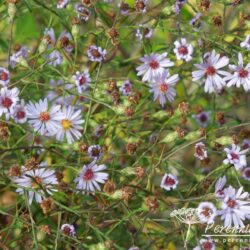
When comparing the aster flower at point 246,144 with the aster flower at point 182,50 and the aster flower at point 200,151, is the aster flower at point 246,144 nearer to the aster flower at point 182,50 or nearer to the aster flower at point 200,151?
the aster flower at point 200,151

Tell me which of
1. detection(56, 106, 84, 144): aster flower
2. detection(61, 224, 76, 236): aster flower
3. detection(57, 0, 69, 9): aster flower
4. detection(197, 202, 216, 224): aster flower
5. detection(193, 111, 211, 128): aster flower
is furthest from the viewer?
detection(193, 111, 211, 128): aster flower

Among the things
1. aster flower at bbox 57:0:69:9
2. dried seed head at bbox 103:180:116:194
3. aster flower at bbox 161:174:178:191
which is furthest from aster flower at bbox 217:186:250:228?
aster flower at bbox 57:0:69:9

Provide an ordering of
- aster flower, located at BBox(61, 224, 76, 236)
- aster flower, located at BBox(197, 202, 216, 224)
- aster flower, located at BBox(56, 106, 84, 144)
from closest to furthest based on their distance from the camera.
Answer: aster flower, located at BBox(197, 202, 216, 224) → aster flower, located at BBox(61, 224, 76, 236) → aster flower, located at BBox(56, 106, 84, 144)

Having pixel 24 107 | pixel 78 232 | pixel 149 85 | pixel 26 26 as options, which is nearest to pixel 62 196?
pixel 78 232

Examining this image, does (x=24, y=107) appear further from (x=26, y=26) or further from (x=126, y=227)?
(x=26, y=26)

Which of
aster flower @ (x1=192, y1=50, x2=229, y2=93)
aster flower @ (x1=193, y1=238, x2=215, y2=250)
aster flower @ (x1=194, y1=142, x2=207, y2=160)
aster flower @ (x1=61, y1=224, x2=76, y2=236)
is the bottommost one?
aster flower @ (x1=193, y1=238, x2=215, y2=250)

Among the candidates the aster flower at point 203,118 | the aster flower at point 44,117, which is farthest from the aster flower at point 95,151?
the aster flower at point 203,118

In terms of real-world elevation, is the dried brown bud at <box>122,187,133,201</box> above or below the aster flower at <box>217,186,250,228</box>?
above

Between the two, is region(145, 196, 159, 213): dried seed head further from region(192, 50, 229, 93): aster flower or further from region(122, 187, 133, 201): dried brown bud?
region(192, 50, 229, 93): aster flower
